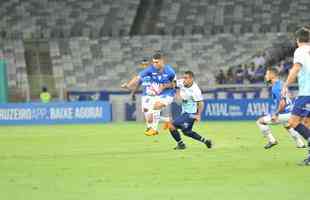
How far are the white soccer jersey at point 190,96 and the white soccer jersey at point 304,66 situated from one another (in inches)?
235

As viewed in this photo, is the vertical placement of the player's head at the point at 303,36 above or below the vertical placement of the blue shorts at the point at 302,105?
above

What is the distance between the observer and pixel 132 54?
5094 cm

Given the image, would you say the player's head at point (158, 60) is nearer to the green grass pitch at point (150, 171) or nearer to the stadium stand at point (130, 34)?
the green grass pitch at point (150, 171)

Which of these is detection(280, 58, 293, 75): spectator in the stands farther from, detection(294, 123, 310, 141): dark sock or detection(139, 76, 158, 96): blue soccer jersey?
detection(294, 123, 310, 141): dark sock

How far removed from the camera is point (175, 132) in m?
22.3

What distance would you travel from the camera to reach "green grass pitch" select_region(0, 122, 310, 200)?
43.4 feet

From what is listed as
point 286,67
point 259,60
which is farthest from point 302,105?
point 259,60

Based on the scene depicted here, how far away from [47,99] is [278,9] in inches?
551

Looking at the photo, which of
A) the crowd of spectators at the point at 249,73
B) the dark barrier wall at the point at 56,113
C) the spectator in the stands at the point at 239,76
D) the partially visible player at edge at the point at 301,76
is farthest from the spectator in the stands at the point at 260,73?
the partially visible player at edge at the point at 301,76

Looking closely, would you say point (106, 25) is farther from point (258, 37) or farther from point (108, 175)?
point (108, 175)

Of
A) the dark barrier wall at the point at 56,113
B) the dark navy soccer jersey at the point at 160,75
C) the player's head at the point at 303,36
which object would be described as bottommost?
the dark barrier wall at the point at 56,113

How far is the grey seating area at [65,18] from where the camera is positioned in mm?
52031

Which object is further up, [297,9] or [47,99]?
[297,9]


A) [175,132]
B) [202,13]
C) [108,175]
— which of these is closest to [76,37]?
[202,13]
